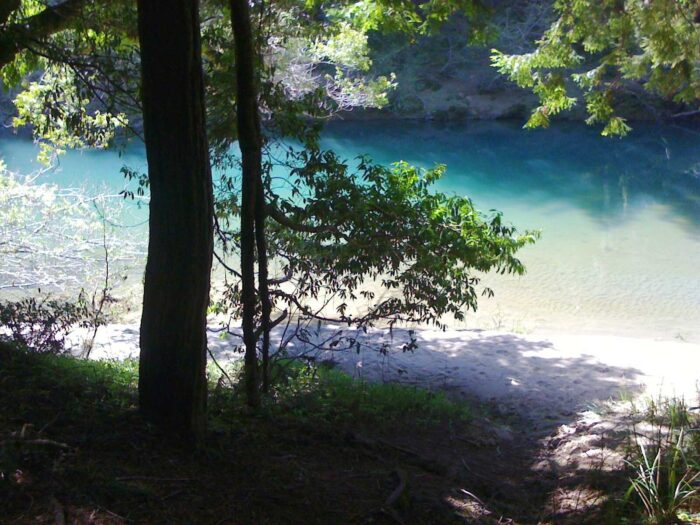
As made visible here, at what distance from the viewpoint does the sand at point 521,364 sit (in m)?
8.38

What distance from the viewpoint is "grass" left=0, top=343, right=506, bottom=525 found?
142 inches

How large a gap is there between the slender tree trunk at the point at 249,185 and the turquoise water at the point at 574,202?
2.60 m

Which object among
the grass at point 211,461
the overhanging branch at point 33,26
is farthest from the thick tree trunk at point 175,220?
the overhanging branch at point 33,26

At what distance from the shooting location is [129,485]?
371cm

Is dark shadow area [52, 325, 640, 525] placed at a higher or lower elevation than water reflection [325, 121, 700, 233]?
lower

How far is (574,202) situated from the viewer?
2427 cm

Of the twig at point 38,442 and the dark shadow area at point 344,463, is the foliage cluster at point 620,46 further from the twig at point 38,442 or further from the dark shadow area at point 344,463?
the twig at point 38,442

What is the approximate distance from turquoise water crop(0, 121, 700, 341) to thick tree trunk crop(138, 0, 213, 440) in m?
3.91

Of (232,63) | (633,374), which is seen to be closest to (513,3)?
(633,374)

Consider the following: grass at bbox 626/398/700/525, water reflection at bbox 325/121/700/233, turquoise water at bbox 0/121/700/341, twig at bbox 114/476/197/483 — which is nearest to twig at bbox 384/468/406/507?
twig at bbox 114/476/197/483

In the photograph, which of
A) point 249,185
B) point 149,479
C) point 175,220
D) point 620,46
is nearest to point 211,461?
point 149,479

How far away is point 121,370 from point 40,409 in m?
2.91

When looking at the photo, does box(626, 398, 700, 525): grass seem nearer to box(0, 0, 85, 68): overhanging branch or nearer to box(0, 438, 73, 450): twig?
box(0, 438, 73, 450): twig

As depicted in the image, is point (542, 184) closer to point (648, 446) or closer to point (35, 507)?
point (648, 446)
